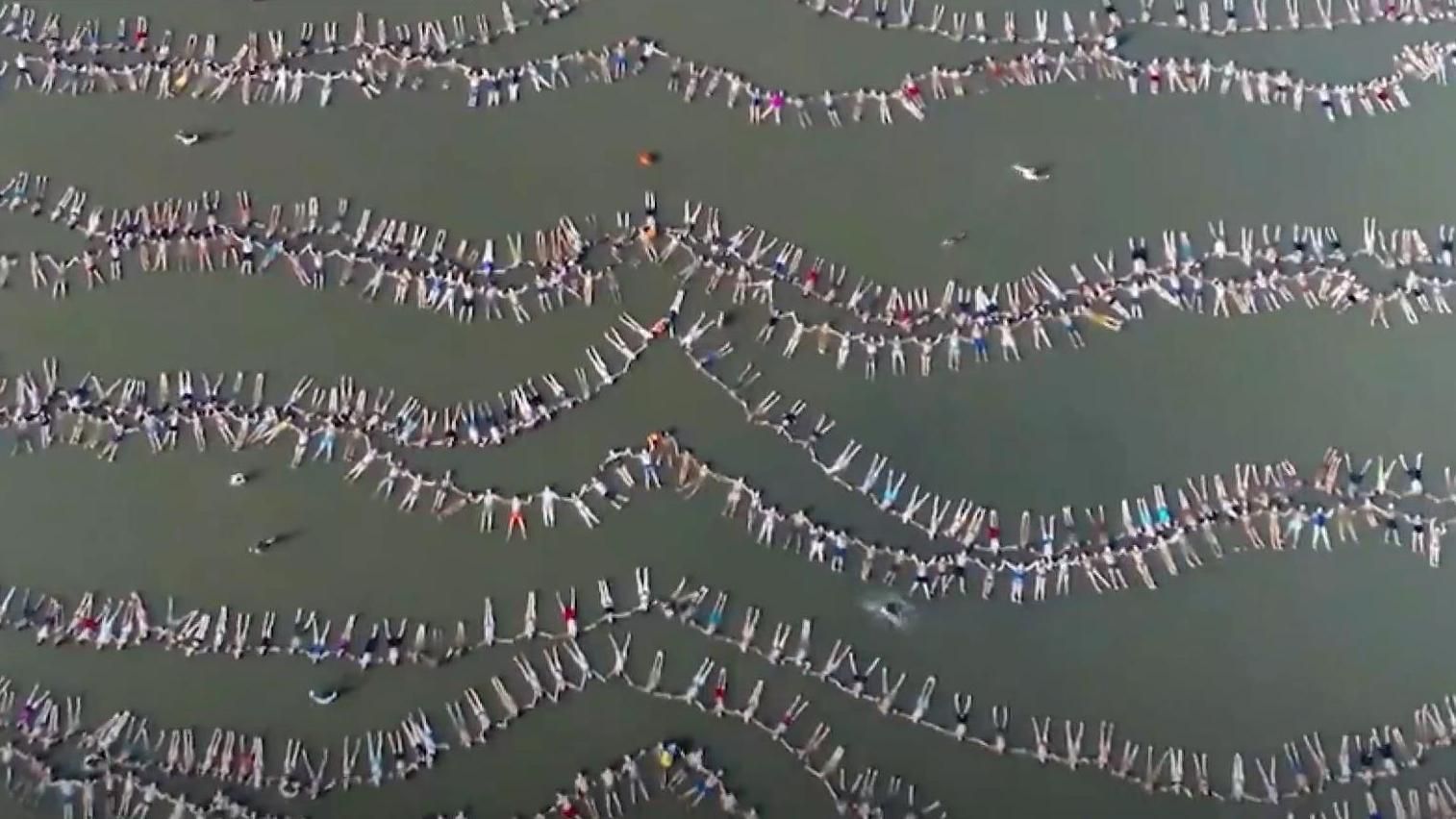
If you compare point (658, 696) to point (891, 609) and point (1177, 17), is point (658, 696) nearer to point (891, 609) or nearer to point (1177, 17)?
point (891, 609)

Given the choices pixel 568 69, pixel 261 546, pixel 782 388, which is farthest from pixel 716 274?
pixel 261 546

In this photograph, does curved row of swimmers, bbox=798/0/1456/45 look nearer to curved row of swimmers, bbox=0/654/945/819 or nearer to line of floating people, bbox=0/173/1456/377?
line of floating people, bbox=0/173/1456/377

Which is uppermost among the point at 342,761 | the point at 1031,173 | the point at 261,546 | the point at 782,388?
the point at 1031,173

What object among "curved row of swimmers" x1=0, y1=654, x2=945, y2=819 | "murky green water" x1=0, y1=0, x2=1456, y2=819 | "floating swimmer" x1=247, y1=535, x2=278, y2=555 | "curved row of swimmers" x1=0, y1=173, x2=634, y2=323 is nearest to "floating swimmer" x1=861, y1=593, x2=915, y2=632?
"murky green water" x1=0, y1=0, x2=1456, y2=819

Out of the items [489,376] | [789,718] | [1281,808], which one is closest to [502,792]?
[789,718]

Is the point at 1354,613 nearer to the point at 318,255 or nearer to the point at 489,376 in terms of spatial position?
the point at 489,376

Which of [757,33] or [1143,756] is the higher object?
[757,33]
